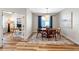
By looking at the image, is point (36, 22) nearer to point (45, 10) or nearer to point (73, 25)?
point (45, 10)

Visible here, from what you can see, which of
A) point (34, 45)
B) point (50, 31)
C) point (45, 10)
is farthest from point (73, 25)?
point (34, 45)

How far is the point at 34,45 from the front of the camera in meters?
1.88

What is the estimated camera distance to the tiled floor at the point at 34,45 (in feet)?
6.01

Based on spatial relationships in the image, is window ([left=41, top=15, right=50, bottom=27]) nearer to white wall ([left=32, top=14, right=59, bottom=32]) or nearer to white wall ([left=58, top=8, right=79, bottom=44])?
white wall ([left=32, top=14, right=59, bottom=32])

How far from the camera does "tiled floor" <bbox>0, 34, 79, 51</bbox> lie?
1831 millimetres

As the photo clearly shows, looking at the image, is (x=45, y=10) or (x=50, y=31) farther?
(x=50, y=31)

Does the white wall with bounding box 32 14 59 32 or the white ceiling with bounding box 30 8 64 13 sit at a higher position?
the white ceiling with bounding box 30 8 64 13

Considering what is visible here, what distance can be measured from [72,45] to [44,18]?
65 centimetres

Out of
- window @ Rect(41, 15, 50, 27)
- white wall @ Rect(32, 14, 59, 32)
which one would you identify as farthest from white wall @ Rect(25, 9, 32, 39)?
window @ Rect(41, 15, 50, 27)

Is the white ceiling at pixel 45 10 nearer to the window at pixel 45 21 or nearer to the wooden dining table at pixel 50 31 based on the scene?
the window at pixel 45 21

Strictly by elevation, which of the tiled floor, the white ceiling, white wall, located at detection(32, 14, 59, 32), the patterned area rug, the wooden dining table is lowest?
the tiled floor

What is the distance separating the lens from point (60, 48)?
6.08 ft
